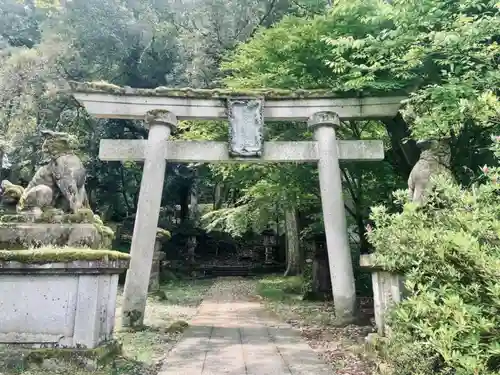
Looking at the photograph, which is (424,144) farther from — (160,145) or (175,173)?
(175,173)

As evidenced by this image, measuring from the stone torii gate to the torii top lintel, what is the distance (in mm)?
18

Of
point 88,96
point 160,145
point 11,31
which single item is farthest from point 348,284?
point 11,31

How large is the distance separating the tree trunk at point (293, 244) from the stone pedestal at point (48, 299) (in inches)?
464

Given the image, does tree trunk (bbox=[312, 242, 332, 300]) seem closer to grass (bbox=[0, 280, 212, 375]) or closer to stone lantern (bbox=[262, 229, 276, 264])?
grass (bbox=[0, 280, 212, 375])

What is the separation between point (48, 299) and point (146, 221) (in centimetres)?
357

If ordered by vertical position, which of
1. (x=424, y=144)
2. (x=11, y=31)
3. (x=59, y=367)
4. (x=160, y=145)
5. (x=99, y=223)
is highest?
(x=11, y=31)

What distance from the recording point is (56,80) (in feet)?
60.4

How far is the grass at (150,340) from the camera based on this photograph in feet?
13.4

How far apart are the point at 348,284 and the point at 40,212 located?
5232 mm

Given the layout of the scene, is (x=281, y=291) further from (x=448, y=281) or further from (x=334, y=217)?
(x=448, y=281)

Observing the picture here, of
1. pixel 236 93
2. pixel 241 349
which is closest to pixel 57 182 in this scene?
pixel 241 349

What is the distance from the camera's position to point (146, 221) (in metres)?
7.79

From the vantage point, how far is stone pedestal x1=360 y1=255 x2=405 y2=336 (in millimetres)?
4469

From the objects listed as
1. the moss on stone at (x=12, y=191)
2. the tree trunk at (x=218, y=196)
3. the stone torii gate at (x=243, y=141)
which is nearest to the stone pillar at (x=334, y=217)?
the stone torii gate at (x=243, y=141)
